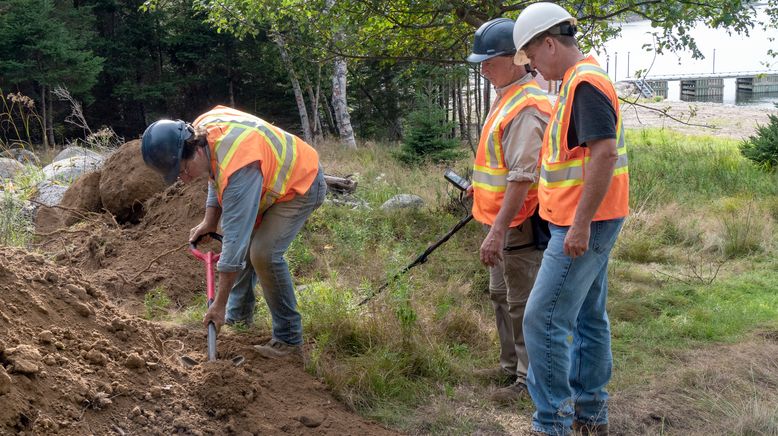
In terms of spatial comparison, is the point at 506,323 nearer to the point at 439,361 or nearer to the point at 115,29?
the point at 439,361

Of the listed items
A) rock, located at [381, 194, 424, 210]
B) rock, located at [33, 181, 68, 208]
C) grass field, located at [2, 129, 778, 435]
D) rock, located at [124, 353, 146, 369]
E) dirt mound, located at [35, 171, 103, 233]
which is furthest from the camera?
rock, located at [381, 194, 424, 210]

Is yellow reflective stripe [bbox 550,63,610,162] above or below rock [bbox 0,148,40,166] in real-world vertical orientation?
above

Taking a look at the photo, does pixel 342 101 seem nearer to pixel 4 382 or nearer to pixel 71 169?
pixel 71 169

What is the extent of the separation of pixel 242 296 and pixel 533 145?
7.77 ft

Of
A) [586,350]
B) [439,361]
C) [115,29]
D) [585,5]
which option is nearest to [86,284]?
[439,361]

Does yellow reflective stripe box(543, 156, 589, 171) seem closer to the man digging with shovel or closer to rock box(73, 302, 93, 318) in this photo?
the man digging with shovel

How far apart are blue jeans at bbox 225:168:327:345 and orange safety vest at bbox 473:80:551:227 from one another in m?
1.08

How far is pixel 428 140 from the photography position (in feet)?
45.0

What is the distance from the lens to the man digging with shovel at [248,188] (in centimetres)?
405

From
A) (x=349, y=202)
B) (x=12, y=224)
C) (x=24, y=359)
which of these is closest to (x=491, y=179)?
(x=24, y=359)

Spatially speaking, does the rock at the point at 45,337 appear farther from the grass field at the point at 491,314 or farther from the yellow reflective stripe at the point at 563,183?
the yellow reflective stripe at the point at 563,183

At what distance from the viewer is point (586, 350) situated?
3926mm

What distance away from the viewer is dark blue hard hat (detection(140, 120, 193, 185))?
3.99m

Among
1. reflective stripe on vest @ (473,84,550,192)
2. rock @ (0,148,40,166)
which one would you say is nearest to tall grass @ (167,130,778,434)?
reflective stripe on vest @ (473,84,550,192)
